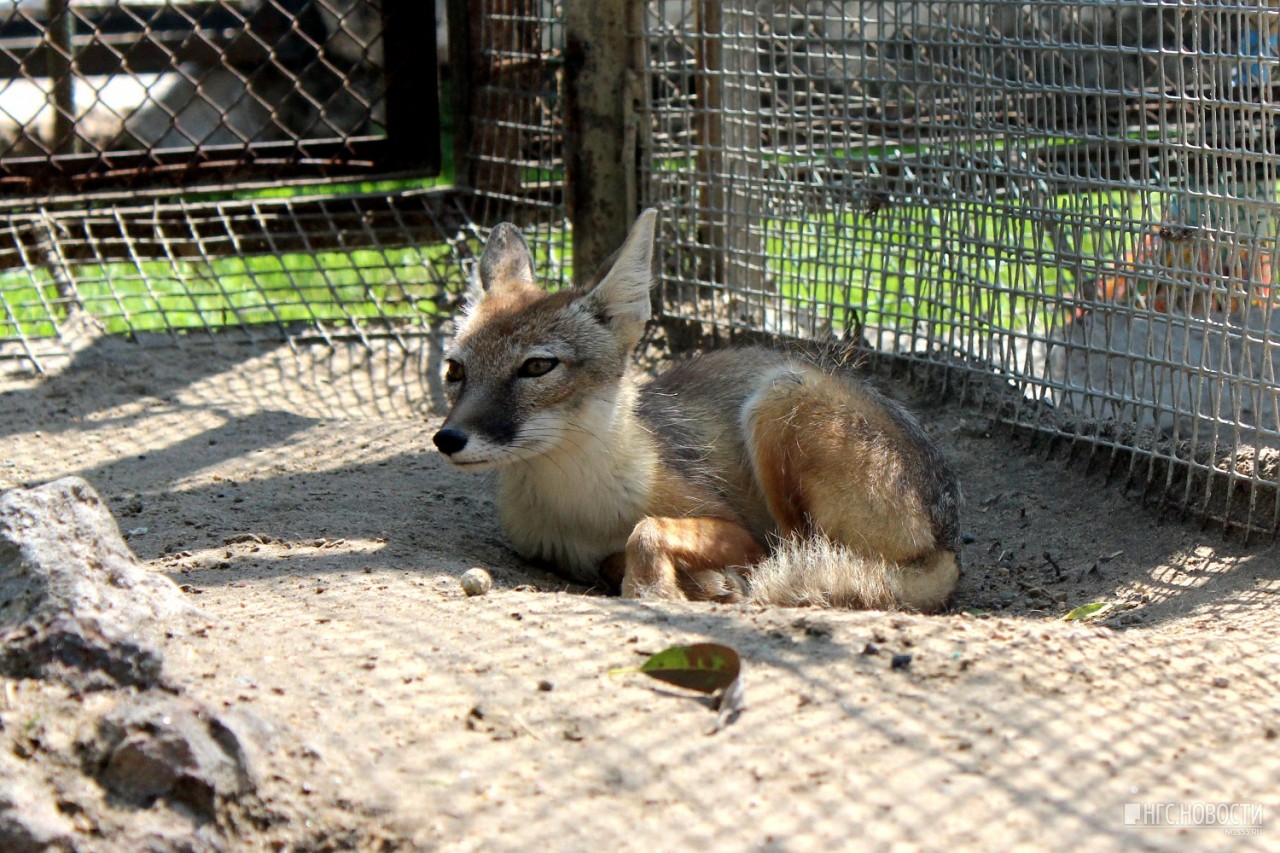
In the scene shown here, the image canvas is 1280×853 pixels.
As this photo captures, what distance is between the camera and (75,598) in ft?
10.4

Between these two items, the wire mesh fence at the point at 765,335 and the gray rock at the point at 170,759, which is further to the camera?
the wire mesh fence at the point at 765,335

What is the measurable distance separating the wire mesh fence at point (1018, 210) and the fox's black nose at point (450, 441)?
2.69m

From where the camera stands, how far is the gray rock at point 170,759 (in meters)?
2.82

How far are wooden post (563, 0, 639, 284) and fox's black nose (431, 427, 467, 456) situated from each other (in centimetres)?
310

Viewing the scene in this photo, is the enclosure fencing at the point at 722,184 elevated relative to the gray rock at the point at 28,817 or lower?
elevated

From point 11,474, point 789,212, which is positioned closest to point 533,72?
point 789,212

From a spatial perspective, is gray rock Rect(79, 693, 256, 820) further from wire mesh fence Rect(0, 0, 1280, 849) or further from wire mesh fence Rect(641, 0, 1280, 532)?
wire mesh fence Rect(641, 0, 1280, 532)

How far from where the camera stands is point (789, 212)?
705 centimetres

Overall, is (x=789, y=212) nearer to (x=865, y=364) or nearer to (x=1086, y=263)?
(x=865, y=364)

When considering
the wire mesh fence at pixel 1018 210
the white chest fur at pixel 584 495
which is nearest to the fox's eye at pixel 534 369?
the white chest fur at pixel 584 495

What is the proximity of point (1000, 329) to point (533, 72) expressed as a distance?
11.7 feet

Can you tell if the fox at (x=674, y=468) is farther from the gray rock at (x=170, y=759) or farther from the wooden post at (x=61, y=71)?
the wooden post at (x=61, y=71)

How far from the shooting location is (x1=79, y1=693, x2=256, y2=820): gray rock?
2820mm

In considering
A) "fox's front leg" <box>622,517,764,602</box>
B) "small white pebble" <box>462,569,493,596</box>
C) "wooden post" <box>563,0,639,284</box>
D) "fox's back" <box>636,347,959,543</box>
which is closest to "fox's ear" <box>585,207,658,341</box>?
"fox's back" <box>636,347,959,543</box>
